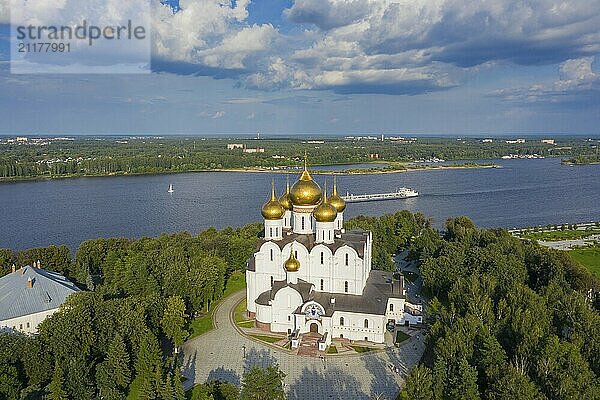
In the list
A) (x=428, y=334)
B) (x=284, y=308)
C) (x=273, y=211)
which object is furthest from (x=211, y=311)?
(x=428, y=334)

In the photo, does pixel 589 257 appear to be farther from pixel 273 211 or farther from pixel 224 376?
pixel 224 376

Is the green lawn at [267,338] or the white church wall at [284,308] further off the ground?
the white church wall at [284,308]

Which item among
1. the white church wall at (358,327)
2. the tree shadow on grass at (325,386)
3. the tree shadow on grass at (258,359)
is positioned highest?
the white church wall at (358,327)

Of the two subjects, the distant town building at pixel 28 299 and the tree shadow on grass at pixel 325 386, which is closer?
the tree shadow on grass at pixel 325 386

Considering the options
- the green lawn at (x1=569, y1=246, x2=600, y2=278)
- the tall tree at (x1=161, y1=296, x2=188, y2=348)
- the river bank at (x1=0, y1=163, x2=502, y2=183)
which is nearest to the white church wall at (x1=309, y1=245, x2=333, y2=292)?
the tall tree at (x1=161, y1=296, x2=188, y2=348)

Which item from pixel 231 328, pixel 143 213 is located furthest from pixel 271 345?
pixel 143 213

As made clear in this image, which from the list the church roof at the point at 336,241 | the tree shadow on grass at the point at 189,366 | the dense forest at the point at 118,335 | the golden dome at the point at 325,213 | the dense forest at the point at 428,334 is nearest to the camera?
the dense forest at the point at 428,334

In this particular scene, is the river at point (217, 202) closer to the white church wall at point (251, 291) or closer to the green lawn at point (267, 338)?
the white church wall at point (251, 291)

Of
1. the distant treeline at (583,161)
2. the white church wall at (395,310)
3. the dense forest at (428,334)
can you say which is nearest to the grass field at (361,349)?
the dense forest at (428,334)
